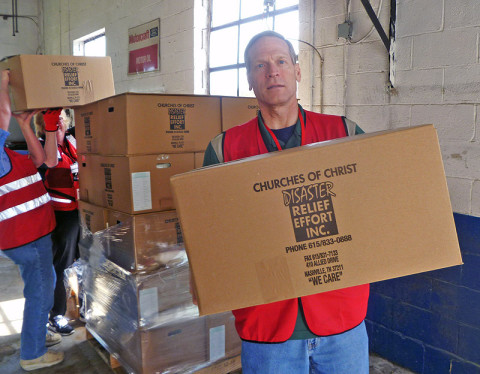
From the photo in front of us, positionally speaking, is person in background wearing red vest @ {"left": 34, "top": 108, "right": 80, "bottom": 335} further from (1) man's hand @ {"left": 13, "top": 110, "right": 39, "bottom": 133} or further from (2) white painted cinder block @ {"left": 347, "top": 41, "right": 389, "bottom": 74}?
(2) white painted cinder block @ {"left": 347, "top": 41, "right": 389, "bottom": 74}

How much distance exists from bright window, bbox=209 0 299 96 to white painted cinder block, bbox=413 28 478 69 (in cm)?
118

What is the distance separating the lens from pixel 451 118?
192 centimetres

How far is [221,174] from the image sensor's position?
911mm

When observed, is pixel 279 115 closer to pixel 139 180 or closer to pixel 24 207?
pixel 139 180

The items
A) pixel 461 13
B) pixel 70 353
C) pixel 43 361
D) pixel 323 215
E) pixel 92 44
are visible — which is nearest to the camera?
pixel 323 215

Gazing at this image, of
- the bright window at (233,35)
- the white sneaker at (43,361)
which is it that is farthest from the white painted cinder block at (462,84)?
the white sneaker at (43,361)

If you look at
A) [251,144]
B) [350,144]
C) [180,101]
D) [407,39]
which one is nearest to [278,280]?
[350,144]

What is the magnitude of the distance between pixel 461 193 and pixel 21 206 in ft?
7.29

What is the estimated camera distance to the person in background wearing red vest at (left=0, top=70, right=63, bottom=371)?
2129mm

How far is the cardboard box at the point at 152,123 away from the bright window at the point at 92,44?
3243 mm

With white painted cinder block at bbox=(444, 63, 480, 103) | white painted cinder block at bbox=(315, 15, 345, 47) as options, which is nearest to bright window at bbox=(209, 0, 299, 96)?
white painted cinder block at bbox=(315, 15, 345, 47)

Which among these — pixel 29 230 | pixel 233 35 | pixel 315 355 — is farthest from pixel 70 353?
pixel 233 35

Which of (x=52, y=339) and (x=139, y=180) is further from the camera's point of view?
(x=52, y=339)

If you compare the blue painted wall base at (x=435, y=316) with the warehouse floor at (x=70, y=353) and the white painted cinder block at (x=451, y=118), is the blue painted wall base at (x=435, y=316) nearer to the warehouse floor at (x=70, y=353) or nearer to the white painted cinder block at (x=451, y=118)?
the warehouse floor at (x=70, y=353)
